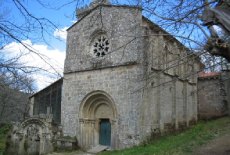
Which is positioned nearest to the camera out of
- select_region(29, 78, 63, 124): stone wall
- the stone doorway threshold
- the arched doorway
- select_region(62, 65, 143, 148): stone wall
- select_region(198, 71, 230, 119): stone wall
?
select_region(62, 65, 143, 148): stone wall

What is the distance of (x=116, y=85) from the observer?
15.8 metres

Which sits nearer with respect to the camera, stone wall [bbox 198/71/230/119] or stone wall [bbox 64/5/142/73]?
stone wall [bbox 64/5/142/73]

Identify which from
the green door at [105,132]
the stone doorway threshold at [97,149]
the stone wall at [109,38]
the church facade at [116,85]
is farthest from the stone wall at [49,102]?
the stone doorway threshold at [97,149]

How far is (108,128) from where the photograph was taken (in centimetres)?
1703

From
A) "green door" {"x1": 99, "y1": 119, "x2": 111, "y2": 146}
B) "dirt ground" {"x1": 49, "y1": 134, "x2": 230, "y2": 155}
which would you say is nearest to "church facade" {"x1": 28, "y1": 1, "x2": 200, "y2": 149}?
"green door" {"x1": 99, "y1": 119, "x2": 111, "y2": 146}

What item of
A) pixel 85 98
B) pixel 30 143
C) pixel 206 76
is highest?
pixel 206 76

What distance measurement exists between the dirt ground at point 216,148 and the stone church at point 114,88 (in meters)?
3.54

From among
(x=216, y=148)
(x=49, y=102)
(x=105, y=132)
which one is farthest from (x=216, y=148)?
(x=49, y=102)

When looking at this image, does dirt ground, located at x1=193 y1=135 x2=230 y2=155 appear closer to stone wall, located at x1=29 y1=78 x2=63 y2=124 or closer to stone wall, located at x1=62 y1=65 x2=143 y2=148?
stone wall, located at x1=62 y1=65 x2=143 y2=148

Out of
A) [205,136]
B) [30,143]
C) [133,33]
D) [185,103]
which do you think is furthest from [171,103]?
[30,143]

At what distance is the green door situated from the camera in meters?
16.8

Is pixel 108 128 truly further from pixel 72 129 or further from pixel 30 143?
pixel 30 143

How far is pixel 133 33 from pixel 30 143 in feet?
29.2

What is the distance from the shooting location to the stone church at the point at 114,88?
1508cm
